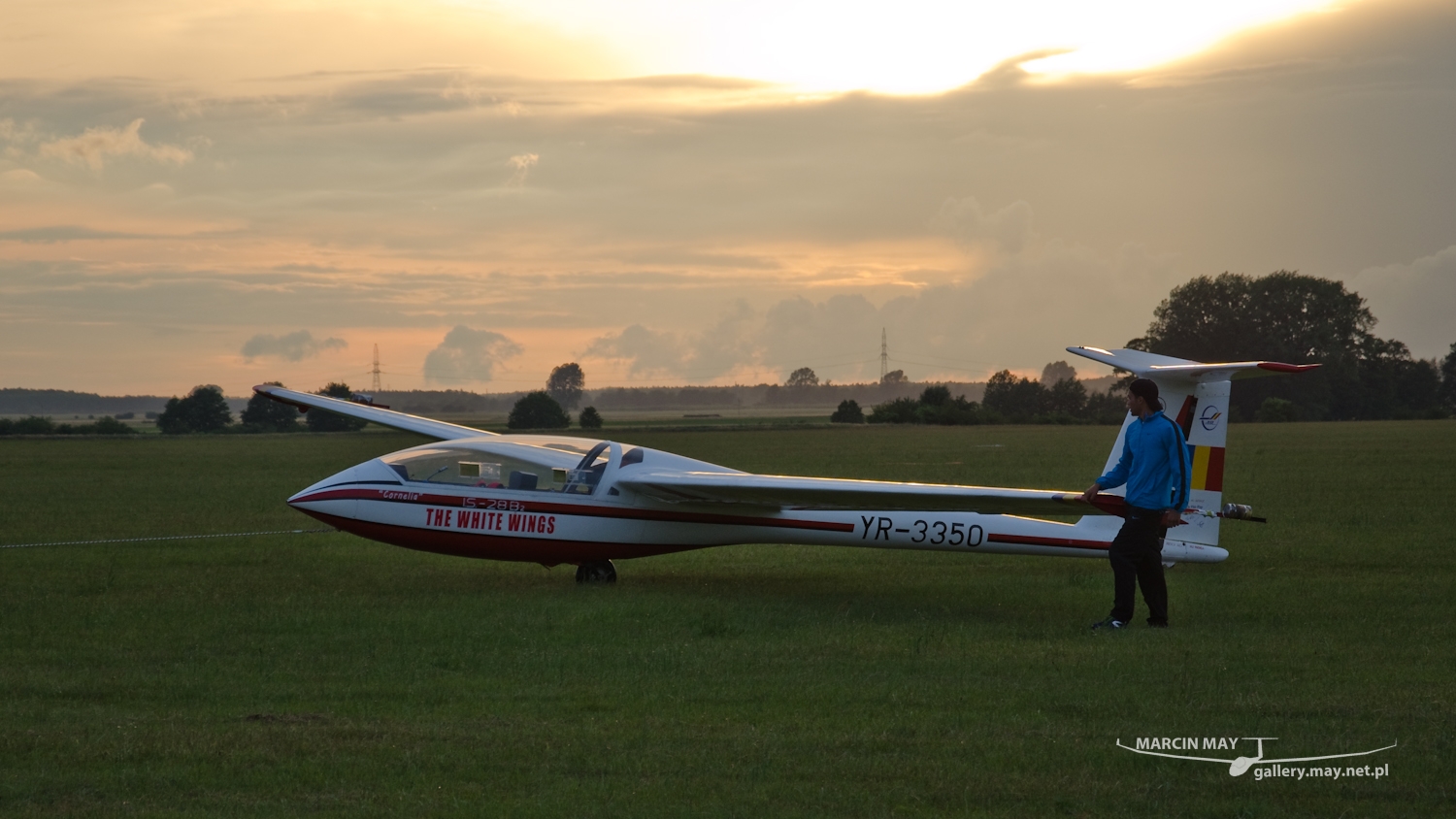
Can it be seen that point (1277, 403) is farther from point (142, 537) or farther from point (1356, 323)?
point (142, 537)

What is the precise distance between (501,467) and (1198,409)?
25.2 feet

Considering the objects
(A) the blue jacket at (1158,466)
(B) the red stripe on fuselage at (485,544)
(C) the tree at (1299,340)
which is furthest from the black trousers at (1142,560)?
(C) the tree at (1299,340)

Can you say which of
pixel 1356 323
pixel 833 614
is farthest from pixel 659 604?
pixel 1356 323

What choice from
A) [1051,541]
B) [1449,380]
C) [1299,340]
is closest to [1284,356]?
[1299,340]

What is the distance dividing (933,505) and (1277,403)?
100m

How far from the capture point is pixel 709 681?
29.9 ft

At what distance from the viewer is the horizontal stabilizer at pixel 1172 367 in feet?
40.2

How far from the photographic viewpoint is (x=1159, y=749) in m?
7.23

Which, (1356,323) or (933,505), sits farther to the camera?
(1356,323)

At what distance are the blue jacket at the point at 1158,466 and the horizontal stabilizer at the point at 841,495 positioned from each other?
0.54 metres

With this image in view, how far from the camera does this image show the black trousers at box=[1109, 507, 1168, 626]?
11383 mm

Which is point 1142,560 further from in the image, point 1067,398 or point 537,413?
point 1067,398

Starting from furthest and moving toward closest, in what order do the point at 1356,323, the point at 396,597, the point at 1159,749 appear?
1. the point at 1356,323
2. the point at 396,597
3. the point at 1159,749

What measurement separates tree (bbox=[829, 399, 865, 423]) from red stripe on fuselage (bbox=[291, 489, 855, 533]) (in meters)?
77.2
